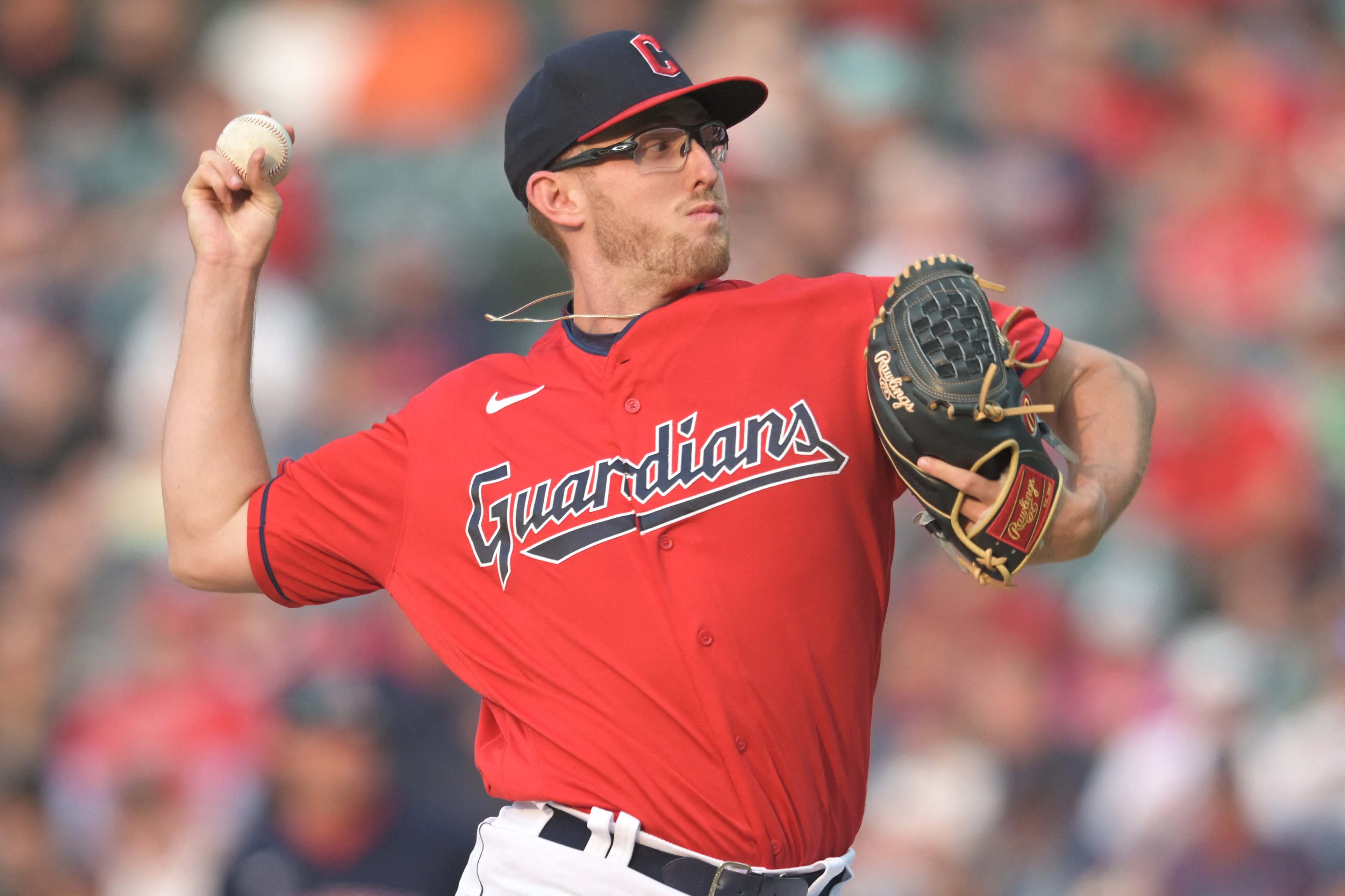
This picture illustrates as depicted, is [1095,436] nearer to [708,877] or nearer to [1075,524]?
[1075,524]

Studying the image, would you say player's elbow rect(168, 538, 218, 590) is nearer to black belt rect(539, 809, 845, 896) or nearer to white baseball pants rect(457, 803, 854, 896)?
white baseball pants rect(457, 803, 854, 896)

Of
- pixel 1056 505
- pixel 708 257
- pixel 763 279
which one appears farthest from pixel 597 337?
pixel 763 279

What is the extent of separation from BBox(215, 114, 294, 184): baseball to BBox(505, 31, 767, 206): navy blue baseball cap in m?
0.43

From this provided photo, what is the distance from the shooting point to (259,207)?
8.64ft

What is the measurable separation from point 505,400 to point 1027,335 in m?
0.94

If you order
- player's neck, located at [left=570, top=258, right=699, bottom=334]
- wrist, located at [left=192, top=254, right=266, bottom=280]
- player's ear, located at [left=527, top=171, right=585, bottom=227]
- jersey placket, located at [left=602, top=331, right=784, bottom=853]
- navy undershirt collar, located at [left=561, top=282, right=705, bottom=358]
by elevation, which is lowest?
jersey placket, located at [left=602, top=331, right=784, bottom=853]

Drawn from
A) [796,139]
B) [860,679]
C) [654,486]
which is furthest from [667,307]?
[796,139]

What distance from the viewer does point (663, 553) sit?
7.47 feet

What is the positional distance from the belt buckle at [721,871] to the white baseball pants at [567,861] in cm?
1

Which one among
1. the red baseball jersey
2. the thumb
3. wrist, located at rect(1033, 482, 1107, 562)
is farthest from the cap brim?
wrist, located at rect(1033, 482, 1107, 562)

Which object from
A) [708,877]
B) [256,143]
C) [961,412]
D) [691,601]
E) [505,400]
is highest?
[256,143]

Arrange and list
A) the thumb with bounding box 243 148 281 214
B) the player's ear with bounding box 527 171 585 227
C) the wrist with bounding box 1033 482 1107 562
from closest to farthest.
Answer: the wrist with bounding box 1033 482 1107 562
the thumb with bounding box 243 148 281 214
the player's ear with bounding box 527 171 585 227

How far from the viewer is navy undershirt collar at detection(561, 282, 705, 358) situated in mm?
2539

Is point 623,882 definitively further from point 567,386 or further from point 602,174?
point 602,174
